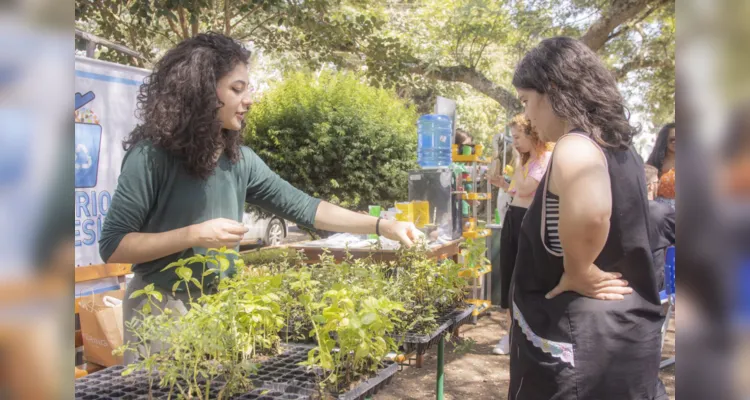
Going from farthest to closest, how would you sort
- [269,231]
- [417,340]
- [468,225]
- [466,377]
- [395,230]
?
[269,231], [468,225], [466,377], [395,230], [417,340]

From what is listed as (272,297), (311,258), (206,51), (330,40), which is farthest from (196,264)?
(330,40)

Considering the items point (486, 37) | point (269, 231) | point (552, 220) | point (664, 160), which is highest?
A: point (486, 37)

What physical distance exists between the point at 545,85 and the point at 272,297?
3.15 feet

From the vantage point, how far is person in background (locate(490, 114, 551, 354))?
3.46 m

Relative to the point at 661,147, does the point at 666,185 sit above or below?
below

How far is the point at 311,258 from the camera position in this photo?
4535 mm

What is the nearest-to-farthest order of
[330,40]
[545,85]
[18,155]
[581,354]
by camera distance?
[18,155]
[581,354]
[545,85]
[330,40]

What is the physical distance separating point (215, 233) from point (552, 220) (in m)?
0.93

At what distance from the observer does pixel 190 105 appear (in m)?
1.78

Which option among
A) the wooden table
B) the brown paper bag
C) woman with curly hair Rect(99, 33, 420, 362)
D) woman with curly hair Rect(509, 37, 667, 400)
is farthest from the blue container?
woman with curly hair Rect(509, 37, 667, 400)

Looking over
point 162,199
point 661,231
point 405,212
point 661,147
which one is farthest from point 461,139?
point 162,199

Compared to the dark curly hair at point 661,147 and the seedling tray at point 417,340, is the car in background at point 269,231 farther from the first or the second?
the seedling tray at point 417,340

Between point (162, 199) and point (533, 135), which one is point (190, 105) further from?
point (533, 135)

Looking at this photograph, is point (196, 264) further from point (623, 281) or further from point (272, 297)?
point (623, 281)
